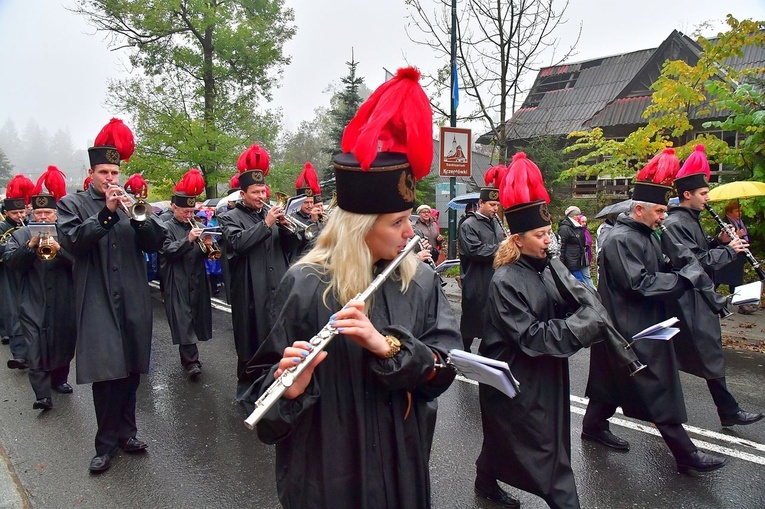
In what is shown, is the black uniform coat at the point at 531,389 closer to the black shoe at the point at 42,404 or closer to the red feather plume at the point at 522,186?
the red feather plume at the point at 522,186

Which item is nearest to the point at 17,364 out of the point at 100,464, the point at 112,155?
the point at 100,464

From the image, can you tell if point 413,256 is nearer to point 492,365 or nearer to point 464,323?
point 492,365

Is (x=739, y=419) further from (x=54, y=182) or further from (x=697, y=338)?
(x=54, y=182)

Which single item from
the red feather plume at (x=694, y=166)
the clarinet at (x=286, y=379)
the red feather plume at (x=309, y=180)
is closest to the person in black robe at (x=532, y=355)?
the clarinet at (x=286, y=379)

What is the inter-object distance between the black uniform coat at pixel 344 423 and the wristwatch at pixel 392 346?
0.04m

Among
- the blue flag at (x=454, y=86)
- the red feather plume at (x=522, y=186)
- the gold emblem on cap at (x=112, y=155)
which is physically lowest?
the red feather plume at (x=522, y=186)

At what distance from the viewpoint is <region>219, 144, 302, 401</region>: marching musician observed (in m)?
5.39

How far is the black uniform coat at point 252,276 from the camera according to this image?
5391 mm

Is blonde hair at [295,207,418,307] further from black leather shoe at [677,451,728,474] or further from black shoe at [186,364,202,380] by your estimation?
black shoe at [186,364,202,380]

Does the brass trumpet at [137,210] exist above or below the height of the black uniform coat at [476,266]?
above

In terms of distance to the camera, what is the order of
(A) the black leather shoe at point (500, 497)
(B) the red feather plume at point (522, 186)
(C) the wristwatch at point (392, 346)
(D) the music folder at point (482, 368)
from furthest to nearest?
(A) the black leather shoe at point (500, 497) < (B) the red feather plume at point (522, 186) < (D) the music folder at point (482, 368) < (C) the wristwatch at point (392, 346)

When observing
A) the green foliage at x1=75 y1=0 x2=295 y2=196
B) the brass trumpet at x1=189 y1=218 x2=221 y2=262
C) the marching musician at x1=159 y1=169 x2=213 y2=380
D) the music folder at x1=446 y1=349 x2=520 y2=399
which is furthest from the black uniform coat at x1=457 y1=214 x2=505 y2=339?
the green foliage at x1=75 y1=0 x2=295 y2=196

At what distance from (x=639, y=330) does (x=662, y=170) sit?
1.40 m

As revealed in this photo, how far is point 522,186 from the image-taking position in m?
3.38
